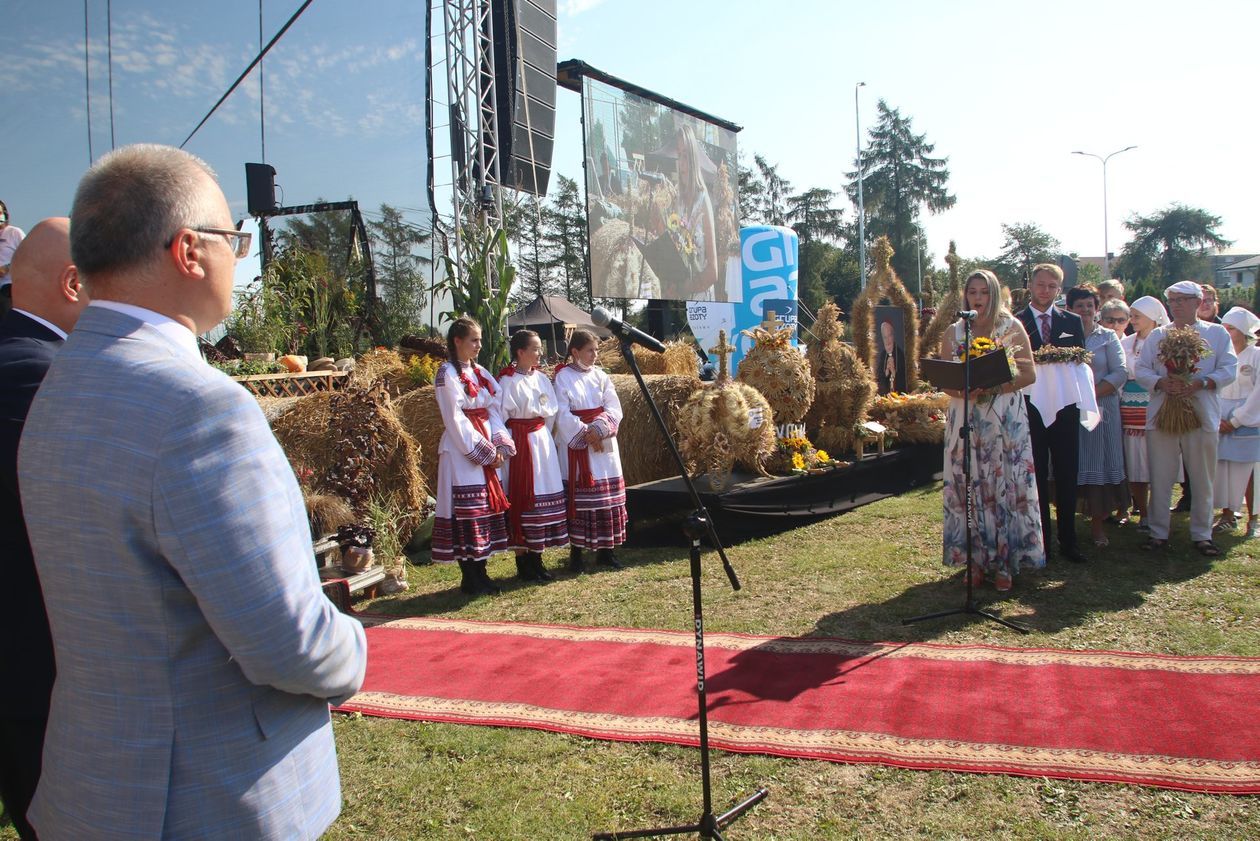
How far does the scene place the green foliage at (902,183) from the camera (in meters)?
53.8

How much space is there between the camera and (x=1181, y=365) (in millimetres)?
6262

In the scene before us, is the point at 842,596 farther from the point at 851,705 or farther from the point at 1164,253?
the point at 1164,253

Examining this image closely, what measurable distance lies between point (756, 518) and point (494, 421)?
268 cm

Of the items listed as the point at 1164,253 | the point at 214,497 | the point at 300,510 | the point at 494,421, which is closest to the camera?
the point at 214,497

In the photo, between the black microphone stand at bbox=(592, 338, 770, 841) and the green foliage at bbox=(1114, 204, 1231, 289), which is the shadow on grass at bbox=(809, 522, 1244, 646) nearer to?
the black microphone stand at bbox=(592, 338, 770, 841)

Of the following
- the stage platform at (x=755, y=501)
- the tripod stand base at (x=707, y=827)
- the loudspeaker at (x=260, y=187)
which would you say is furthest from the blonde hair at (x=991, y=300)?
the loudspeaker at (x=260, y=187)

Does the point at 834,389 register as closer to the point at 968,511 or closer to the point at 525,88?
the point at 968,511

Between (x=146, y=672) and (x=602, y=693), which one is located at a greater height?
(x=146, y=672)

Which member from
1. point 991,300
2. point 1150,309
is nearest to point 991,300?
point 991,300

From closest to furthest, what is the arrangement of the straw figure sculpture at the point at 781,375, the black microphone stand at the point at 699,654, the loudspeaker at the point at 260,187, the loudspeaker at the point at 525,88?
the black microphone stand at the point at 699,654 → the straw figure sculpture at the point at 781,375 → the loudspeaker at the point at 260,187 → the loudspeaker at the point at 525,88

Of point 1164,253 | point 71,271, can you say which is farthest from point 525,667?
point 1164,253

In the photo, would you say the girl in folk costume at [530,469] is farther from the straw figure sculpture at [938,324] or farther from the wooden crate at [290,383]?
the straw figure sculpture at [938,324]

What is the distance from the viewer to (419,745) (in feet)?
12.3

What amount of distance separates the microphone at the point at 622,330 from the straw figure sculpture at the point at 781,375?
574cm
